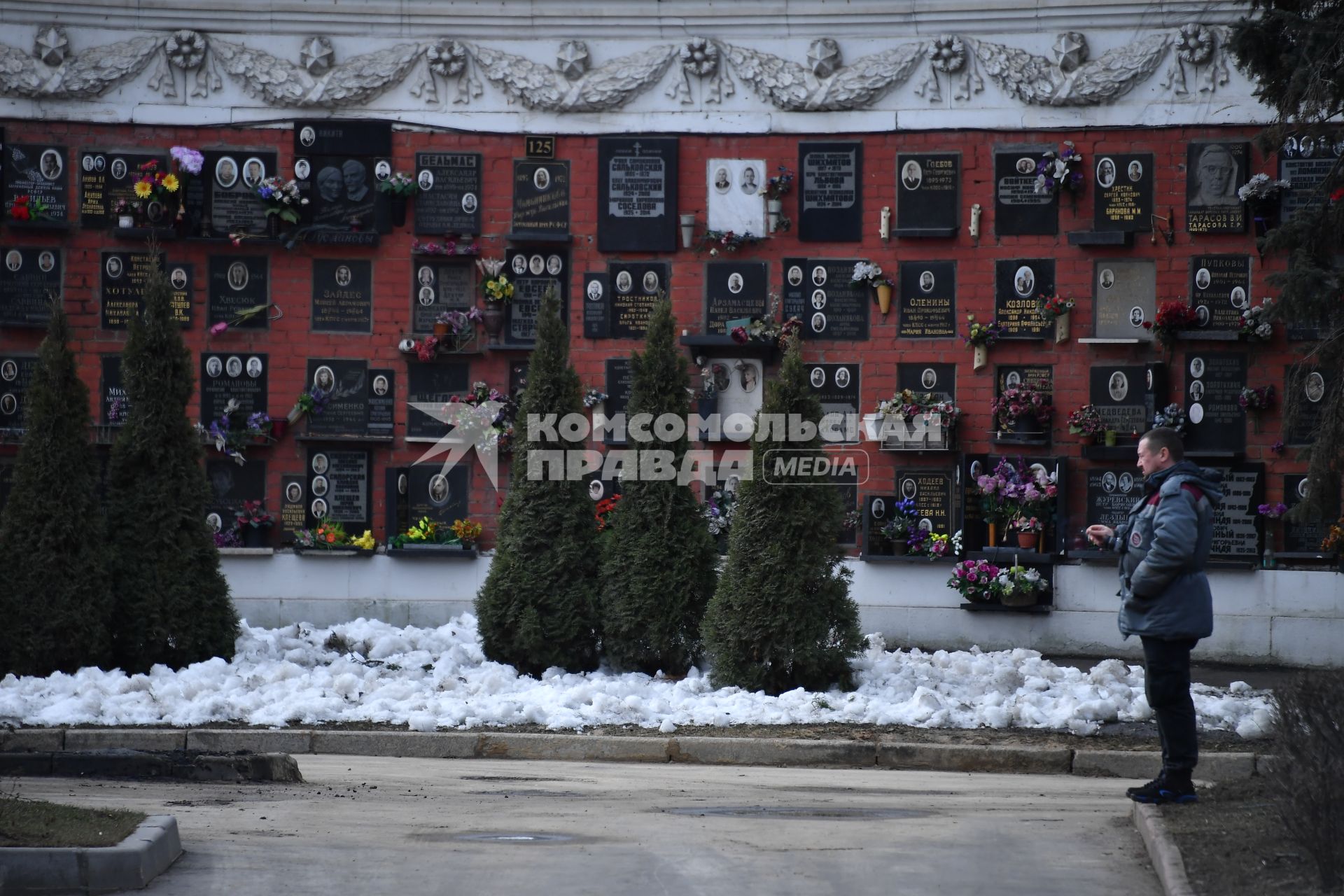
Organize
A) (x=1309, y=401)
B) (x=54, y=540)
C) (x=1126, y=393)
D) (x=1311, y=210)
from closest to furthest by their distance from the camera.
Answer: (x=54, y=540), (x=1311, y=210), (x=1309, y=401), (x=1126, y=393)

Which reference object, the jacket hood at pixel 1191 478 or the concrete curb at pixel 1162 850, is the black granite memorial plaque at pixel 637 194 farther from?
the concrete curb at pixel 1162 850

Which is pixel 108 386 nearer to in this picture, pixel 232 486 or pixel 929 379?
pixel 232 486

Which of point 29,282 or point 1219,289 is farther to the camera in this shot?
point 29,282

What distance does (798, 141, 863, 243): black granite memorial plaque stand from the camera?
1507 centimetres

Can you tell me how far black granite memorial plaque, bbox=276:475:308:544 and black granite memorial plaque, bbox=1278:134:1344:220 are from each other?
9.73m

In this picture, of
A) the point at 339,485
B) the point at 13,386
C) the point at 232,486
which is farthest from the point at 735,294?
the point at 13,386

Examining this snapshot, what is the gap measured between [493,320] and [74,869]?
9889mm

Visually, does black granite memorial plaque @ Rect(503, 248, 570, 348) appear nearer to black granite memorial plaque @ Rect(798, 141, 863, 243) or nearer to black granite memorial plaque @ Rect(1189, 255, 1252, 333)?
black granite memorial plaque @ Rect(798, 141, 863, 243)

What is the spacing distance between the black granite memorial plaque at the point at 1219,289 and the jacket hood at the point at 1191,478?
22.8 feet

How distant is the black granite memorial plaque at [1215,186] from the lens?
14.4 meters

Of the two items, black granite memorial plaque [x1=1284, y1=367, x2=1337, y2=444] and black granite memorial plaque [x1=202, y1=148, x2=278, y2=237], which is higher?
black granite memorial plaque [x1=202, y1=148, x2=278, y2=237]

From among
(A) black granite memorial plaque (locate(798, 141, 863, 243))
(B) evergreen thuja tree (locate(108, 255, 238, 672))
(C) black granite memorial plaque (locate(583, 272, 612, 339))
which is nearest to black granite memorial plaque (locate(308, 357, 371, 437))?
(C) black granite memorial plaque (locate(583, 272, 612, 339))

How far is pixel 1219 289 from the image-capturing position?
47.5 feet

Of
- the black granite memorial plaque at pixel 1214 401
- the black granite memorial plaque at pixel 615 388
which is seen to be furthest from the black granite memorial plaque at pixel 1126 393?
the black granite memorial plaque at pixel 615 388
